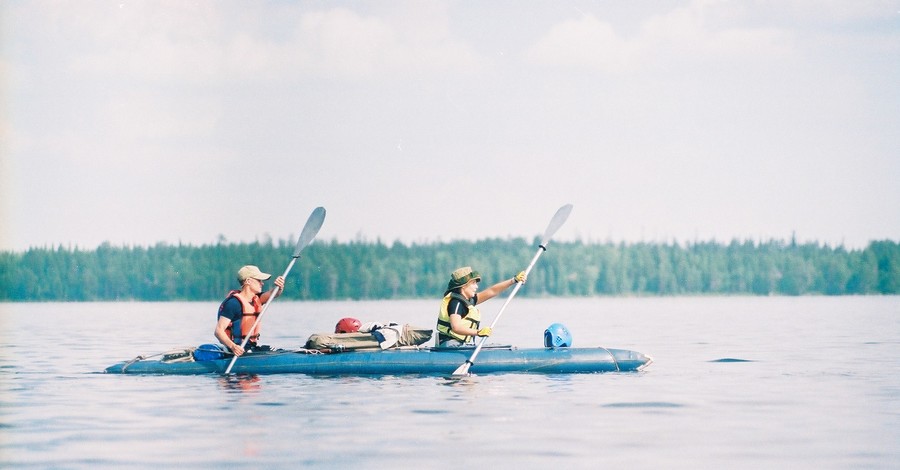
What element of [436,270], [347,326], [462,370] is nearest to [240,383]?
[347,326]

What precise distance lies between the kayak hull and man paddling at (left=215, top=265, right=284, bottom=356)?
1.07 ft

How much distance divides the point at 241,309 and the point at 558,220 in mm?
5552

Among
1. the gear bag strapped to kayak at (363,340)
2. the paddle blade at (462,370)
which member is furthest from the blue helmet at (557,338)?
the gear bag strapped to kayak at (363,340)

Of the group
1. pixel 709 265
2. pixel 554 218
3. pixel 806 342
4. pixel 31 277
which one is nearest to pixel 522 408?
pixel 554 218

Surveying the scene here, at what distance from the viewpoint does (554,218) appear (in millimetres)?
21203

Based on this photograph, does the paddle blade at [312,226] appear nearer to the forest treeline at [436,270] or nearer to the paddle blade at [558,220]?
the paddle blade at [558,220]

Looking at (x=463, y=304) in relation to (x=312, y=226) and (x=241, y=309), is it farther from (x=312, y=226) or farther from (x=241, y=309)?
(x=312, y=226)

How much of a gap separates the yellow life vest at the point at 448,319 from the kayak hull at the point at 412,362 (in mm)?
290

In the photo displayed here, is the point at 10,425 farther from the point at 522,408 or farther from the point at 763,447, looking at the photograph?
the point at 763,447

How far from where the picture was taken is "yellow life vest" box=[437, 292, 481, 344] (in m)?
18.1

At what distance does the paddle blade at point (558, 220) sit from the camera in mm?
20859

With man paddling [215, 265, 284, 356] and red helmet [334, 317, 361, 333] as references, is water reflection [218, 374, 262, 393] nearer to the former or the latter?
man paddling [215, 265, 284, 356]

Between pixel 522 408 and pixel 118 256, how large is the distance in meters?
126

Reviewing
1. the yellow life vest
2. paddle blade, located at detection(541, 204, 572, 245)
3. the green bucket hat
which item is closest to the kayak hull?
the yellow life vest
